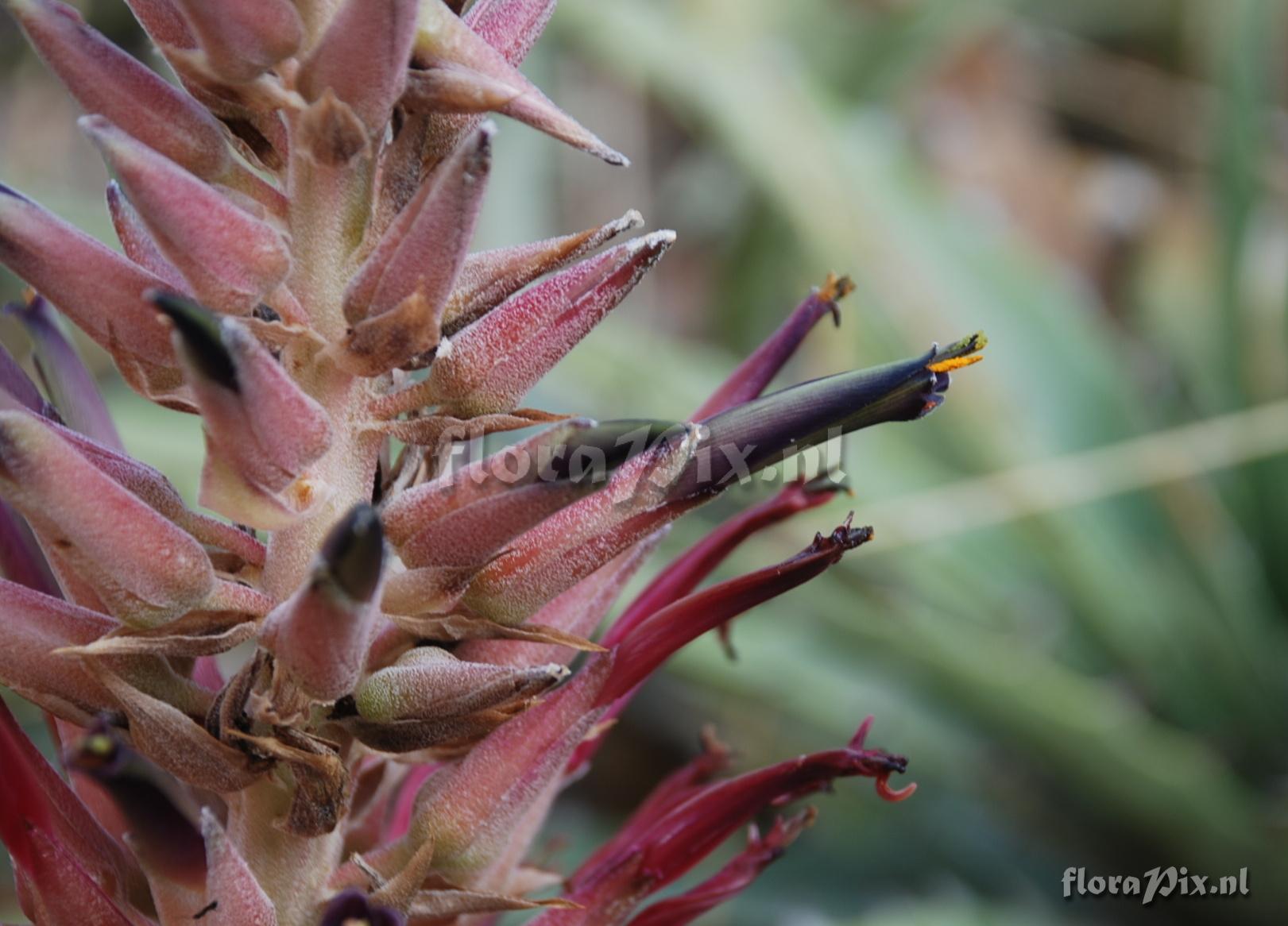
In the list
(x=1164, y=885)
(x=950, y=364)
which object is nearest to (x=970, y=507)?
(x=1164, y=885)

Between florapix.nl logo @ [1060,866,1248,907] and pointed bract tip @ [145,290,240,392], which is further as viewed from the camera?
florapix.nl logo @ [1060,866,1248,907]

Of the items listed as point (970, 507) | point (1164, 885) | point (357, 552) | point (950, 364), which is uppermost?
point (970, 507)

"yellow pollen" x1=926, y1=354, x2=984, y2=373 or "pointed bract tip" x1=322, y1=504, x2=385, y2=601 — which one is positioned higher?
"yellow pollen" x1=926, y1=354, x2=984, y2=373

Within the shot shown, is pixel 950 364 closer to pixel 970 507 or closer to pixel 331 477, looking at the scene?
pixel 331 477

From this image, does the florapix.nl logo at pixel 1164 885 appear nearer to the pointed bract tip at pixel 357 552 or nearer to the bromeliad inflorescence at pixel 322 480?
the bromeliad inflorescence at pixel 322 480

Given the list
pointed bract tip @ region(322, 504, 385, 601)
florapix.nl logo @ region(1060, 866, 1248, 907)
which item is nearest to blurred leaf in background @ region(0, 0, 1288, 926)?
florapix.nl logo @ region(1060, 866, 1248, 907)

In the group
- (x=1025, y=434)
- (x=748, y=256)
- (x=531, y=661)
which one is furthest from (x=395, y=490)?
(x=748, y=256)

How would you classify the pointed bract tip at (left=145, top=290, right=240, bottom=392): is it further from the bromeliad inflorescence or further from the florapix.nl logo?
the florapix.nl logo

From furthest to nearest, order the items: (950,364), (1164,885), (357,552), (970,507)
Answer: (970,507)
(1164,885)
(950,364)
(357,552)

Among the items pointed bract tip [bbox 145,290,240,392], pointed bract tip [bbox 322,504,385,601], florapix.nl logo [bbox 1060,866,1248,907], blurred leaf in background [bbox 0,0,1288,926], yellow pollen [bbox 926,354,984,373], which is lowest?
pointed bract tip [bbox 322,504,385,601]
